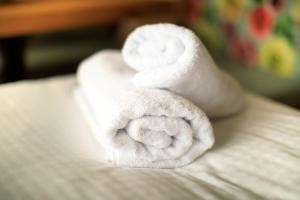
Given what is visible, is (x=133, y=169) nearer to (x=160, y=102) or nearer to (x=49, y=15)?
(x=160, y=102)

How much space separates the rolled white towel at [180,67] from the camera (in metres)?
0.83

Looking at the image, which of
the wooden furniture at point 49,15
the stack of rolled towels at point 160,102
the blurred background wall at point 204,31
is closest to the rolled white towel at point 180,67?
the stack of rolled towels at point 160,102

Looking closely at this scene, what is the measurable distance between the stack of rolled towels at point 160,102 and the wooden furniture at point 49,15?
0.85m

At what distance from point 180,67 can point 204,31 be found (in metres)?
1.19

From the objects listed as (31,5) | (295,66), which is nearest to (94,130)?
(295,66)

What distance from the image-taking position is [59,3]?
1.84m

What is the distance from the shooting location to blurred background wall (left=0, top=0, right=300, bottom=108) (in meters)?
1.53

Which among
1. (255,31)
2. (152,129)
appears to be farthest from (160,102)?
(255,31)

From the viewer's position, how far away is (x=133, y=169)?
79 centimetres

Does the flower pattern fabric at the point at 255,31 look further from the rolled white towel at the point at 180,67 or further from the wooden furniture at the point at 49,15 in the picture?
the rolled white towel at the point at 180,67

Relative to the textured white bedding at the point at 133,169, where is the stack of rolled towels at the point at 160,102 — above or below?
above

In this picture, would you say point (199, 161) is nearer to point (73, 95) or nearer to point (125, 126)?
point (125, 126)

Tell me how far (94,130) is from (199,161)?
0.25 m

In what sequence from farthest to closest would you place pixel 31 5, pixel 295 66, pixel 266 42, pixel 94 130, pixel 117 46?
pixel 117 46 → pixel 31 5 → pixel 266 42 → pixel 295 66 → pixel 94 130
